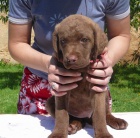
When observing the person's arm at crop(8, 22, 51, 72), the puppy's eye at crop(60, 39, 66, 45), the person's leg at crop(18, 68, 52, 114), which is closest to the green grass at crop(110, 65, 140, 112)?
the person's leg at crop(18, 68, 52, 114)

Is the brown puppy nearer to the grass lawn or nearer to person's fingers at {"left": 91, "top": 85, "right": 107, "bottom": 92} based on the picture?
person's fingers at {"left": 91, "top": 85, "right": 107, "bottom": 92}

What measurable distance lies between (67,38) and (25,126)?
2.22ft

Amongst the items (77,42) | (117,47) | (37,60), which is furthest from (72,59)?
(117,47)

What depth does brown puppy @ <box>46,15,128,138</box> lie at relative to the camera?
6.14 ft

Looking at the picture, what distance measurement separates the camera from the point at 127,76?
26.8 ft

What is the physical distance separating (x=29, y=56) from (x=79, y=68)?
584 millimetres

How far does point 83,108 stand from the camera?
82.0 inches

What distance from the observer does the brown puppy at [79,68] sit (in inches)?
73.7

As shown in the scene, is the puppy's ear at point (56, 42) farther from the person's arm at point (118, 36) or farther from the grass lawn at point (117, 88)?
the grass lawn at point (117, 88)

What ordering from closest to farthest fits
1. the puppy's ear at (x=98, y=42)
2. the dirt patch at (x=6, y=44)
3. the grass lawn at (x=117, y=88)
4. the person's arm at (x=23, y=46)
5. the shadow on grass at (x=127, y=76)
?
the puppy's ear at (x=98, y=42) → the person's arm at (x=23, y=46) → the grass lawn at (x=117, y=88) → the shadow on grass at (x=127, y=76) → the dirt patch at (x=6, y=44)

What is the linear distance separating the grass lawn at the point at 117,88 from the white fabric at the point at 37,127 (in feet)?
9.67

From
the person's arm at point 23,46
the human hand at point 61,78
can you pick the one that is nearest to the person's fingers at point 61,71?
the human hand at point 61,78

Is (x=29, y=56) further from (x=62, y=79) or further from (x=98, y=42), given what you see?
(x=98, y=42)

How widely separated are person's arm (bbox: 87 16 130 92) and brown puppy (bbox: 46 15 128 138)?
4 cm
